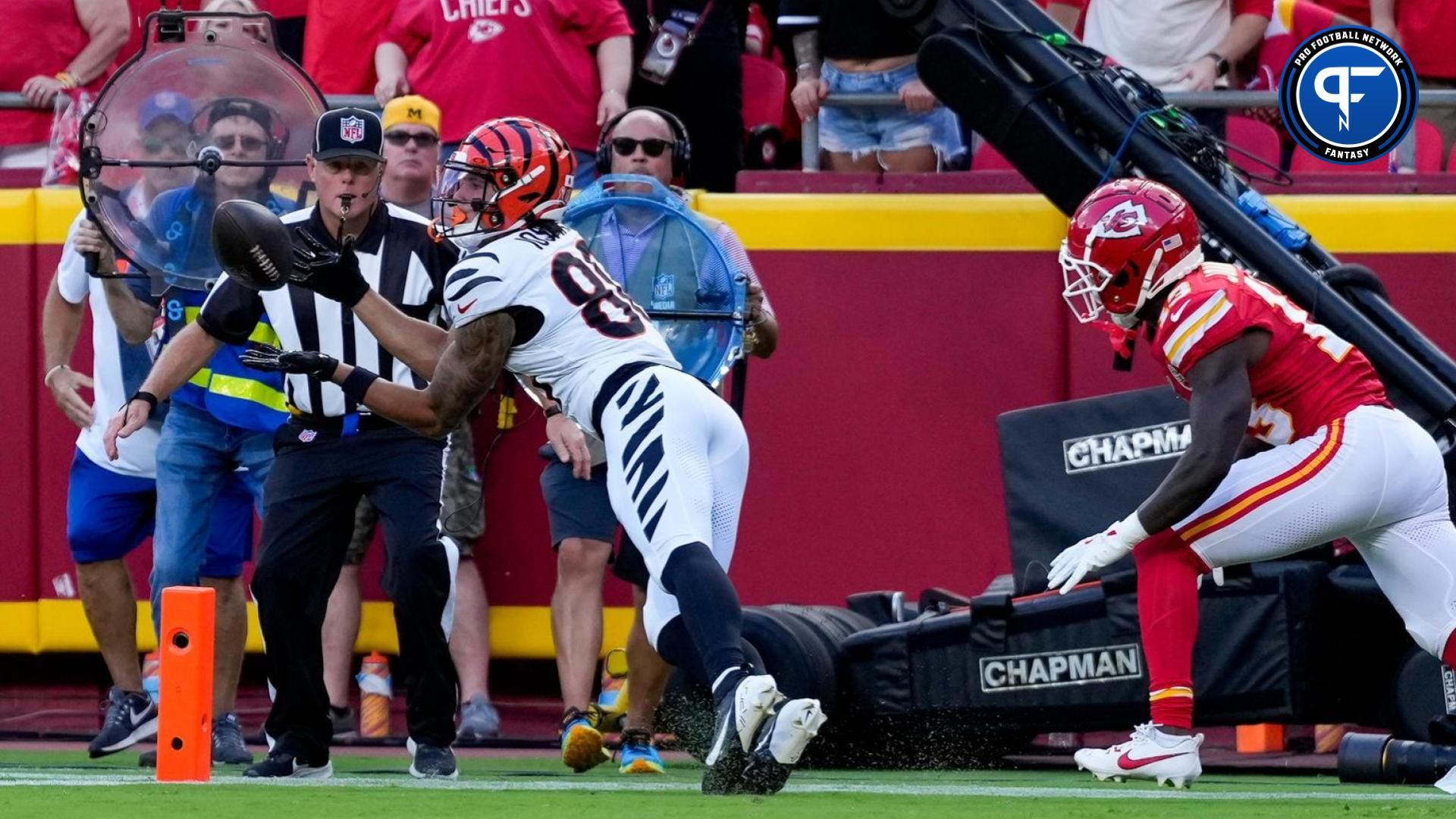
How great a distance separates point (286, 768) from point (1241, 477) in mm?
2746

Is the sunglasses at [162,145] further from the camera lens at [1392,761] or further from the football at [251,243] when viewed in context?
the camera lens at [1392,761]

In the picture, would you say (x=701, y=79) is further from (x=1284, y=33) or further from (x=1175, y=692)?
(x=1175, y=692)

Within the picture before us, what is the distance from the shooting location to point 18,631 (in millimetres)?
8781

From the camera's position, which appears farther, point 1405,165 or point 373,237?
point 1405,165

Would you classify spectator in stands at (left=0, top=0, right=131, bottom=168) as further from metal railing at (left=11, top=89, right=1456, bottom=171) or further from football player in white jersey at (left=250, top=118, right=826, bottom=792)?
football player in white jersey at (left=250, top=118, right=826, bottom=792)

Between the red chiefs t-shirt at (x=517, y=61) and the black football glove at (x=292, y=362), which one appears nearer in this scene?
the black football glove at (x=292, y=362)

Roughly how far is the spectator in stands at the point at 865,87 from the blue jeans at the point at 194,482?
7.85ft

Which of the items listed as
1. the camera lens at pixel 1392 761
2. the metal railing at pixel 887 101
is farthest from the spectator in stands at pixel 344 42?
the camera lens at pixel 1392 761

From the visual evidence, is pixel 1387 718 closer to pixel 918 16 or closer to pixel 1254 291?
pixel 1254 291

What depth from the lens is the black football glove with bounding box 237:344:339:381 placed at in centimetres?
595

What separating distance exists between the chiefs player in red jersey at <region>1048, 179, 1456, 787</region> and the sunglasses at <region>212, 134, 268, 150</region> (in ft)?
9.83

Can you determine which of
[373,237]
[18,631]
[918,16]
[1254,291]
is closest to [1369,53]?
[918,16]

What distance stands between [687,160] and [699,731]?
2.00 meters

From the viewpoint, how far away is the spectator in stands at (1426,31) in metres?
8.88
